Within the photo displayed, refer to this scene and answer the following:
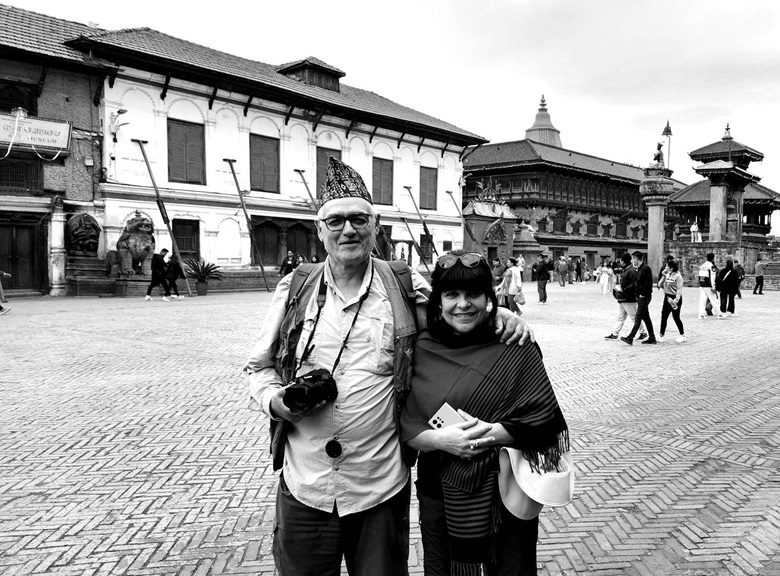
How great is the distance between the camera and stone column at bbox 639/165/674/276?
3138cm

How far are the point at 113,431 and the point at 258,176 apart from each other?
76.9 feet

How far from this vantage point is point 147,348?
1007 centimetres

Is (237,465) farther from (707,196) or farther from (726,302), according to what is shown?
(707,196)

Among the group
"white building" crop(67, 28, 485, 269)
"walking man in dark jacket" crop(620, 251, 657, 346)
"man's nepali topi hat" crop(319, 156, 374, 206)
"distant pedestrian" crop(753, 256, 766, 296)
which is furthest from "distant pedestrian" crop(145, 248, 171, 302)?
"distant pedestrian" crop(753, 256, 766, 296)

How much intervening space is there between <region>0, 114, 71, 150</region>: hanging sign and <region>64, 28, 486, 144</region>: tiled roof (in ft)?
11.4

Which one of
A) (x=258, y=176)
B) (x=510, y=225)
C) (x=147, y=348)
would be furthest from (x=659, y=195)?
(x=147, y=348)

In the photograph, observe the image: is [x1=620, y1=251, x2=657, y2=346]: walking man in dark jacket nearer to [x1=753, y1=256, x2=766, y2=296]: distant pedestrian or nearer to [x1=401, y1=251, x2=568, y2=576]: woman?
[x1=401, y1=251, x2=568, y2=576]: woman

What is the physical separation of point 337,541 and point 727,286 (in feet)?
57.9

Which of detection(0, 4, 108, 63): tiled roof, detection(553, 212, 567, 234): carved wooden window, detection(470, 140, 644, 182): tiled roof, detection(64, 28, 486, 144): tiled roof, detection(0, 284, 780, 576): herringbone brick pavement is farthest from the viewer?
detection(553, 212, 567, 234): carved wooden window

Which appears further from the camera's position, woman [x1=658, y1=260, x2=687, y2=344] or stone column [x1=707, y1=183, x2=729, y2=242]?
stone column [x1=707, y1=183, x2=729, y2=242]

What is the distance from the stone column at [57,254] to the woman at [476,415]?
22.3 metres

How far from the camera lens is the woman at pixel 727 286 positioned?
54.8 feet

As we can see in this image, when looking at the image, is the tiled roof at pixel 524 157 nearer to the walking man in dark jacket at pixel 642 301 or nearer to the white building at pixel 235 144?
the white building at pixel 235 144

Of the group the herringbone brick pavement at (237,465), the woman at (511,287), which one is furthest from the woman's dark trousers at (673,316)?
the woman at (511,287)
